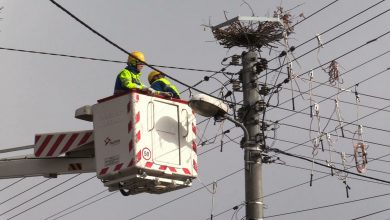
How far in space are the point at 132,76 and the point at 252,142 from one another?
2.47 metres

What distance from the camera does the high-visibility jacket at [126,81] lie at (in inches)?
631

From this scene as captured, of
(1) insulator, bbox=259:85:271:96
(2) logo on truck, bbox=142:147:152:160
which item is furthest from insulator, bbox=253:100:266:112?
(2) logo on truck, bbox=142:147:152:160

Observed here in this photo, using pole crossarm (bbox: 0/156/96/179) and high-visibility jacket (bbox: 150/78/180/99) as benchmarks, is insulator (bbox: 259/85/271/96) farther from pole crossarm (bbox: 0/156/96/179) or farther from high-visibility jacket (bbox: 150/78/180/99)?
pole crossarm (bbox: 0/156/96/179)

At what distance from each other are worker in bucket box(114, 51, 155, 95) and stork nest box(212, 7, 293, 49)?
2672mm

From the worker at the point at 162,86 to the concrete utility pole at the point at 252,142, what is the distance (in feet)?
5.27

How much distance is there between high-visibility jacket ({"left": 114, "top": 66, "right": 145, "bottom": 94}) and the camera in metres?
16.0

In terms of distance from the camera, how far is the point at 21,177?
56.2 ft

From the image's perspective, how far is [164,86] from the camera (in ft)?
55.2

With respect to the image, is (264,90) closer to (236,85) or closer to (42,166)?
(236,85)

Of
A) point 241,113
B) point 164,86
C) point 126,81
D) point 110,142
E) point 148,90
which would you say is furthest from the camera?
point 241,113

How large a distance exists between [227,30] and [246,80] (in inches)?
49.7

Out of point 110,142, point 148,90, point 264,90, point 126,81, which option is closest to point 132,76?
point 126,81

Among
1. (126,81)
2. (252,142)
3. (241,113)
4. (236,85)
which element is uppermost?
(236,85)

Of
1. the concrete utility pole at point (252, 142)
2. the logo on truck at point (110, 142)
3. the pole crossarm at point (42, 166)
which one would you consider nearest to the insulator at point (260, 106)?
the concrete utility pole at point (252, 142)
